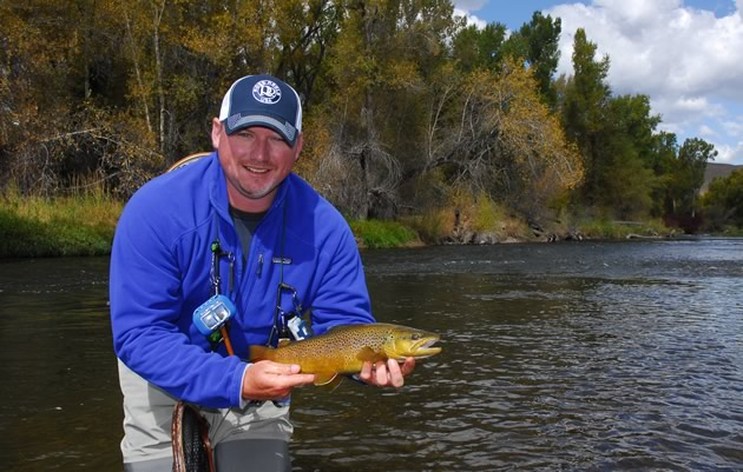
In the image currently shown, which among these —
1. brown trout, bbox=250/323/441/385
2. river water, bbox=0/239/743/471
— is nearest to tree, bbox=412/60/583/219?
river water, bbox=0/239/743/471

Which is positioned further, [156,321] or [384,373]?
[384,373]

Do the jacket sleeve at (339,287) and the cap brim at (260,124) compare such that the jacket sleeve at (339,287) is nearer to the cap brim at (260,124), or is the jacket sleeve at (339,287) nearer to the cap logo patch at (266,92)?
the cap brim at (260,124)

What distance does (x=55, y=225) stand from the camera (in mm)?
22047

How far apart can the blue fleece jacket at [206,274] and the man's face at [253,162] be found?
0.30 ft

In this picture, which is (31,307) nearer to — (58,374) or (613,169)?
(58,374)

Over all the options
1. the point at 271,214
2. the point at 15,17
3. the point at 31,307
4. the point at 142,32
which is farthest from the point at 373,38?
the point at 271,214

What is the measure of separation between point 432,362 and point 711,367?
3.35m

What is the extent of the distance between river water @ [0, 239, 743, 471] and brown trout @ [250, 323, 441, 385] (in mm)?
2378

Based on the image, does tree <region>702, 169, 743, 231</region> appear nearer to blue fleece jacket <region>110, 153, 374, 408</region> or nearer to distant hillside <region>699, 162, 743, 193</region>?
distant hillside <region>699, 162, 743, 193</region>

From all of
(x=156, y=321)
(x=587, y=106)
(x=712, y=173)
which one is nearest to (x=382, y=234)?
(x=156, y=321)

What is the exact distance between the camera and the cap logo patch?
3123 mm

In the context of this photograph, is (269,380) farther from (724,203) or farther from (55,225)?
(724,203)

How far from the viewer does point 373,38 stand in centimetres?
3544

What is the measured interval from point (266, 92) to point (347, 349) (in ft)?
4.01
